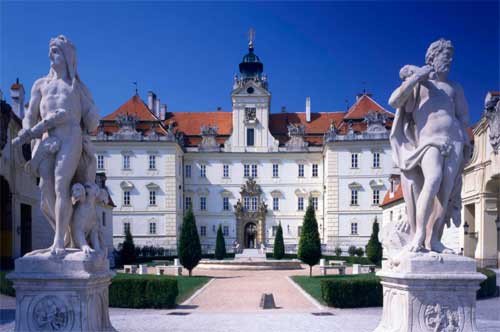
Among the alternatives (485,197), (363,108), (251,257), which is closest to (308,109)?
(363,108)

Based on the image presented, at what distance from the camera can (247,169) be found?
48344 mm

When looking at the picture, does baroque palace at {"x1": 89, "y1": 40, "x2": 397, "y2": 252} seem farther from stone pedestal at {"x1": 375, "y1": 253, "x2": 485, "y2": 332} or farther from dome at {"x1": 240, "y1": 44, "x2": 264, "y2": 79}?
stone pedestal at {"x1": 375, "y1": 253, "x2": 485, "y2": 332}

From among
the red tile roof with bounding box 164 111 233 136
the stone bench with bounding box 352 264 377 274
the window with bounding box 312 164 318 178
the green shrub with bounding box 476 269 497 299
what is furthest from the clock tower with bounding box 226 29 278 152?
the green shrub with bounding box 476 269 497 299

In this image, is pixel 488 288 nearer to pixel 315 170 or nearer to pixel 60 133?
pixel 60 133

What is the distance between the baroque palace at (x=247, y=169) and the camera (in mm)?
45031

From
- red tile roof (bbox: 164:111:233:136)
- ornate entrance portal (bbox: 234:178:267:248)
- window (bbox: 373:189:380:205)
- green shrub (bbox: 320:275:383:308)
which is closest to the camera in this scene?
green shrub (bbox: 320:275:383:308)

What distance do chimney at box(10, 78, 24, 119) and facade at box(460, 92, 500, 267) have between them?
22443mm

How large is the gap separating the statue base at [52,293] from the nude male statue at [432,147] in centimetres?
381

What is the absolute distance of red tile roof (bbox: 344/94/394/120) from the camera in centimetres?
4684

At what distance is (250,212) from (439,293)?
42776mm

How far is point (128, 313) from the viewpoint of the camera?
11711 mm

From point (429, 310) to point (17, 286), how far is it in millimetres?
4691

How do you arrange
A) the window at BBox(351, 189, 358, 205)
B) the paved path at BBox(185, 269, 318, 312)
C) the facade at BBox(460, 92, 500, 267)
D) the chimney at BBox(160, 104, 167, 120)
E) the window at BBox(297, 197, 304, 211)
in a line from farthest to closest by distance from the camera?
the chimney at BBox(160, 104, 167, 120) → the window at BBox(297, 197, 304, 211) → the window at BBox(351, 189, 358, 205) → the facade at BBox(460, 92, 500, 267) → the paved path at BBox(185, 269, 318, 312)

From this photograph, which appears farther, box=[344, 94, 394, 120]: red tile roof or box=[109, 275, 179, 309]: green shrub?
box=[344, 94, 394, 120]: red tile roof
